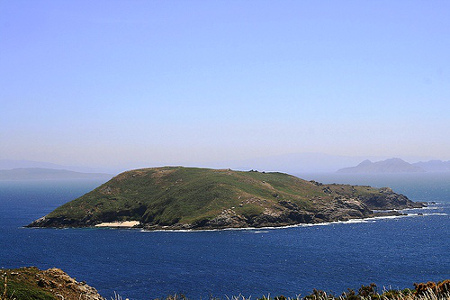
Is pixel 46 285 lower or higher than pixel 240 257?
higher

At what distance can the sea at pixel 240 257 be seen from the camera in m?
92.1

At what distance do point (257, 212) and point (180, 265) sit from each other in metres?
80.2

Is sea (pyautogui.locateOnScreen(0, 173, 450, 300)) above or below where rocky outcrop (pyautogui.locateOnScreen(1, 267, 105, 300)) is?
below

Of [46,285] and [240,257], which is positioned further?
[240,257]

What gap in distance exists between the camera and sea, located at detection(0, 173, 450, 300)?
92062 millimetres

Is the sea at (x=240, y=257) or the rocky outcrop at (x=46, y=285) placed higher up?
the rocky outcrop at (x=46, y=285)

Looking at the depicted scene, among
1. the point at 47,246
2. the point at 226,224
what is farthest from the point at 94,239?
the point at 226,224

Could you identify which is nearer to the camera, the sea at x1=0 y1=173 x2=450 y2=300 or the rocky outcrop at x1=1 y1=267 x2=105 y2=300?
the rocky outcrop at x1=1 y1=267 x2=105 y2=300

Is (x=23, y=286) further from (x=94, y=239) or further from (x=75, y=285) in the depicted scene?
(x=94, y=239)

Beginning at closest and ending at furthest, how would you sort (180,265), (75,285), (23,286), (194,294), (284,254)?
(23,286)
(75,285)
(194,294)
(180,265)
(284,254)

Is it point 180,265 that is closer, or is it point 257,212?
point 180,265

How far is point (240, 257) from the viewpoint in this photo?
121750 millimetres

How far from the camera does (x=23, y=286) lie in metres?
55.2

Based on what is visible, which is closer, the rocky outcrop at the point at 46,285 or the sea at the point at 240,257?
the rocky outcrop at the point at 46,285
